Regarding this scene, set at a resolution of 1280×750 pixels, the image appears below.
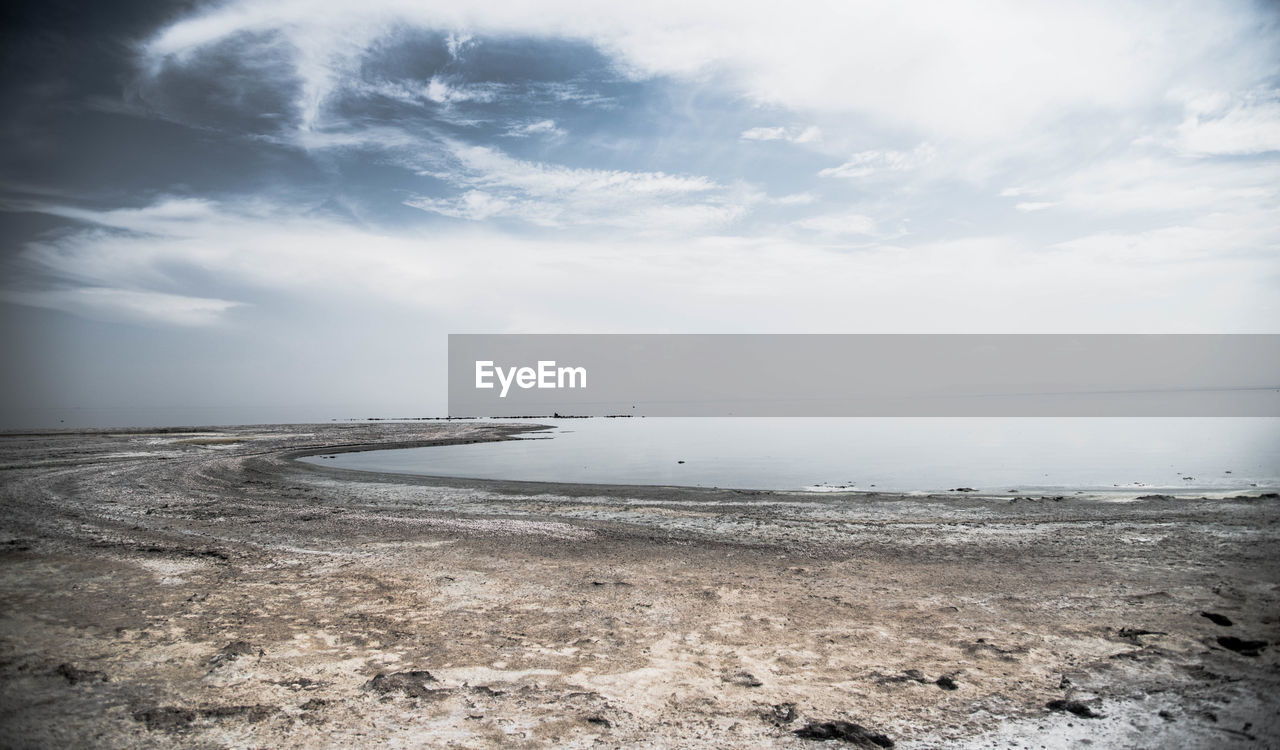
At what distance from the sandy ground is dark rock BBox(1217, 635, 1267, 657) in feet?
0.08

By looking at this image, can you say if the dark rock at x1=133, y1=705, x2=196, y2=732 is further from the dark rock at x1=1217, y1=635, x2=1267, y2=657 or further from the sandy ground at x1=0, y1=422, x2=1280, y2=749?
the dark rock at x1=1217, y1=635, x2=1267, y2=657

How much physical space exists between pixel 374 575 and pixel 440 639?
3.20 m

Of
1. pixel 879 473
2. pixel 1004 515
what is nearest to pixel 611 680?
pixel 1004 515

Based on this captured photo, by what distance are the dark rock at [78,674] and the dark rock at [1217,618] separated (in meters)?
11.8

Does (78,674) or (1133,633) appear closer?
(78,674)

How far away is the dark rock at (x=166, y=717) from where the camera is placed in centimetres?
521

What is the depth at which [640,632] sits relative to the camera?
730cm

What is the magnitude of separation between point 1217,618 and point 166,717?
35.8 feet

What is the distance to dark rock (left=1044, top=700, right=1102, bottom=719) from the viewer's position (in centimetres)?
542

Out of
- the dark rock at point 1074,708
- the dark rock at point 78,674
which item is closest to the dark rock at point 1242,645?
the dark rock at point 1074,708

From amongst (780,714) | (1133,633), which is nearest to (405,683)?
(780,714)

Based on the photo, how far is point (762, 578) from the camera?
9.64m

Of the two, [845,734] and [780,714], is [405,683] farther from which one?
[845,734]

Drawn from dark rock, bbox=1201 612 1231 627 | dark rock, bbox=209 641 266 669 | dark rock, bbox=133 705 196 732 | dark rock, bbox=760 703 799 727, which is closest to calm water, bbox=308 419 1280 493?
dark rock, bbox=1201 612 1231 627
